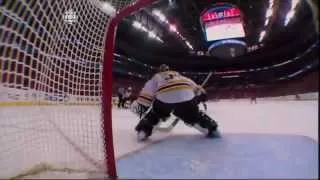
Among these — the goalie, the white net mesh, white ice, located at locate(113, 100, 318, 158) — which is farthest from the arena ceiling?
the white net mesh

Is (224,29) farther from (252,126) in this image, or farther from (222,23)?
(252,126)

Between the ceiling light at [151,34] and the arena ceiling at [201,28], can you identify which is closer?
the arena ceiling at [201,28]

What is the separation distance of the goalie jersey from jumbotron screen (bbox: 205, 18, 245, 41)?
4.11 meters

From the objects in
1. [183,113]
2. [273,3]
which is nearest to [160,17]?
[273,3]

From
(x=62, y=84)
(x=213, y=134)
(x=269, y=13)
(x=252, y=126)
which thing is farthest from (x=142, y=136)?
(x=269, y=13)

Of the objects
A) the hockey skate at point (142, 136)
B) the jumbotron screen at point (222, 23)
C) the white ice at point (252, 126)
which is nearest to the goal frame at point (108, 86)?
the white ice at point (252, 126)

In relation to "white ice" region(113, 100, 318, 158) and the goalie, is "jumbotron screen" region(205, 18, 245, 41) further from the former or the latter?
the goalie

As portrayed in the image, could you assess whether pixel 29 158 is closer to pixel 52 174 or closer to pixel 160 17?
pixel 52 174

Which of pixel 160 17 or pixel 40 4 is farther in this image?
pixel 160 17

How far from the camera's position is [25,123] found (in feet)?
5.25

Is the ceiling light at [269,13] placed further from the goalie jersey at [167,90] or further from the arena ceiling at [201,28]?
the goalie jersey at [167,90]

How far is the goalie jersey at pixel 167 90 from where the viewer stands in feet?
7.74

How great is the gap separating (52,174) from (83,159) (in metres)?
0.25

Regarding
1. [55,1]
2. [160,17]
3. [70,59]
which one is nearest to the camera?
[55,1]
